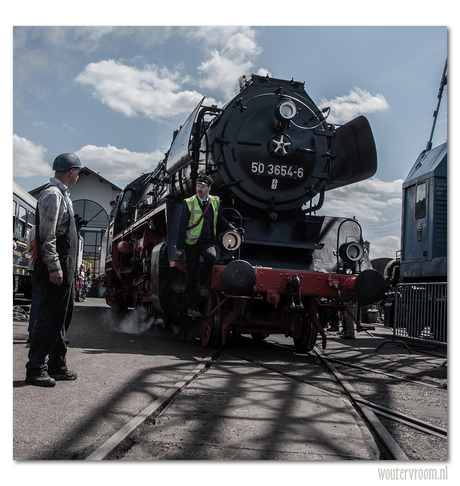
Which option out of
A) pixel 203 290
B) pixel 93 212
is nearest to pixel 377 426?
pixel 203 290

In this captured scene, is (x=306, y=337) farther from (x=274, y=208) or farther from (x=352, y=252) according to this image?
(x=274, y=208)

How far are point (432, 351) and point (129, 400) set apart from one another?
5.76 meters

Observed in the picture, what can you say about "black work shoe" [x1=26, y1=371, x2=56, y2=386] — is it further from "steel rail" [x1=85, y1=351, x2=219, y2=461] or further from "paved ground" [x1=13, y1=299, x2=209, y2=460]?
"steel rail" [x1=85, y1=351, x2=219, y2=461]

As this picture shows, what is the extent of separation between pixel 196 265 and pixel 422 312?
13.8ft

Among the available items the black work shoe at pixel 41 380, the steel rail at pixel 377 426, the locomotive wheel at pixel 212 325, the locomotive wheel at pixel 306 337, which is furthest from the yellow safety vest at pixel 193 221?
the black work shoe at pixel 41 380

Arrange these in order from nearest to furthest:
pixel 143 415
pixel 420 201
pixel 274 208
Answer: pixel 143 415
pixel 274 208
pixel 420 201

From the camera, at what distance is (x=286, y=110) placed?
588 centimetres

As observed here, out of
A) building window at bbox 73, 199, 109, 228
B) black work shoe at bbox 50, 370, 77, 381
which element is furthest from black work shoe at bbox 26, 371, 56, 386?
building window at bbox 73, 199, 109, 228

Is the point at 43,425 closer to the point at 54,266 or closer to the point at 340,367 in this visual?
the point at 54,266

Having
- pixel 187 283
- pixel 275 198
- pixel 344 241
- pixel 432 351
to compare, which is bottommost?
pixel 432 351

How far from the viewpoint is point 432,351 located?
296 inches

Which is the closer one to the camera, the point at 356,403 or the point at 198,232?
the point at 356,403

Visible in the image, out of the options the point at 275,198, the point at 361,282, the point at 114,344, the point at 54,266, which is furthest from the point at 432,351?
the point at 54,266

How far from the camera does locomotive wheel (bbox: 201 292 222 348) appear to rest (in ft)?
18.4
